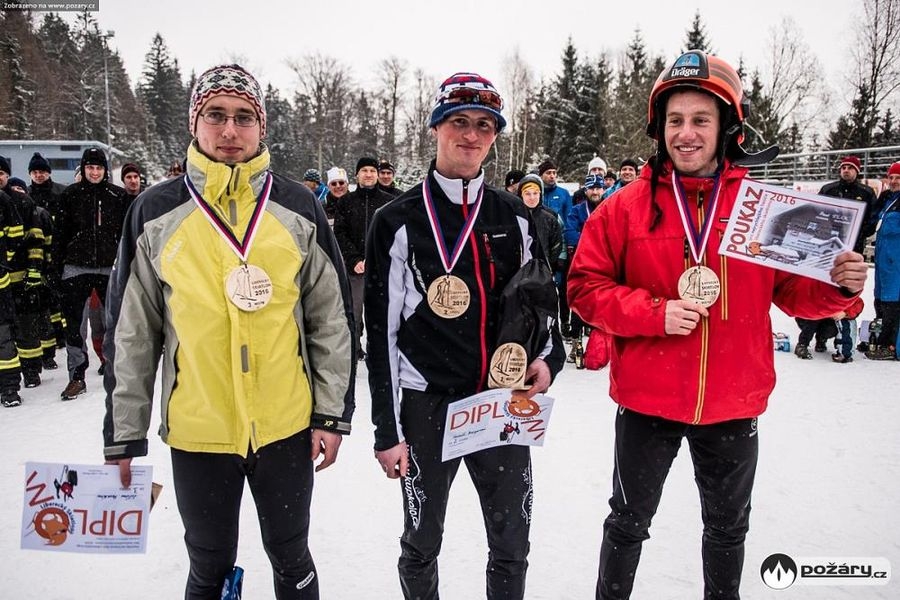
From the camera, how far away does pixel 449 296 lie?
82.7 inches

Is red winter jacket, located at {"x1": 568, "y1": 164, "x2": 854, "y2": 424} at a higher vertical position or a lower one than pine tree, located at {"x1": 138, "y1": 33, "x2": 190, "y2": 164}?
lower

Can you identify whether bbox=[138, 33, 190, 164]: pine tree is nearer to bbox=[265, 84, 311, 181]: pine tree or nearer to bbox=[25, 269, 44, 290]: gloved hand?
bbox=[265, 84, 311, 181]: pine tree

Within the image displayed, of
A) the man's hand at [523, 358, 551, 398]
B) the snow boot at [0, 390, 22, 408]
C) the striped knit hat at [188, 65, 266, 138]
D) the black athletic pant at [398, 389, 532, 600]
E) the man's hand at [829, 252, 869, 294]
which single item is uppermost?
the striped knit hat at [188, 65, 266, 138]

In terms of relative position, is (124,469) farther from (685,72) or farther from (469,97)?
(685,72)

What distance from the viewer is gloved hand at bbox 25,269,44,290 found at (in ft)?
19.8

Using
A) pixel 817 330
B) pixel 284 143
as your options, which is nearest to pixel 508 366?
pixel 817 330

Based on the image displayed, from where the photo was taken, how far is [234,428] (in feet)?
6.30

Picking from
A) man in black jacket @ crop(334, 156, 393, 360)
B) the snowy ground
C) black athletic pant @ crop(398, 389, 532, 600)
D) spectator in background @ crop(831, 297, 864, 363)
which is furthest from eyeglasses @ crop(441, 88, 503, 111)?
spectator in background @ crop(831, 297, 864, 363)

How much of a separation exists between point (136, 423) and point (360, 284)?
5.06 meters

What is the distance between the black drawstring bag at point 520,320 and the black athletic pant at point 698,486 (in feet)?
1.88

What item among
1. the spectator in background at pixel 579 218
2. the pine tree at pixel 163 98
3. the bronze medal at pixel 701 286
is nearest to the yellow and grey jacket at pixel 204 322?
the bronze medal at pixel 701 286

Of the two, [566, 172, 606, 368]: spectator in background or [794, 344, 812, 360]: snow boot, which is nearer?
[794, 344, 812, 360]: snow boot

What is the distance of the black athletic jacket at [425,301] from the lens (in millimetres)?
2117

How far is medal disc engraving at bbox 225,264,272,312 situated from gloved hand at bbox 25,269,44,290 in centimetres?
568
